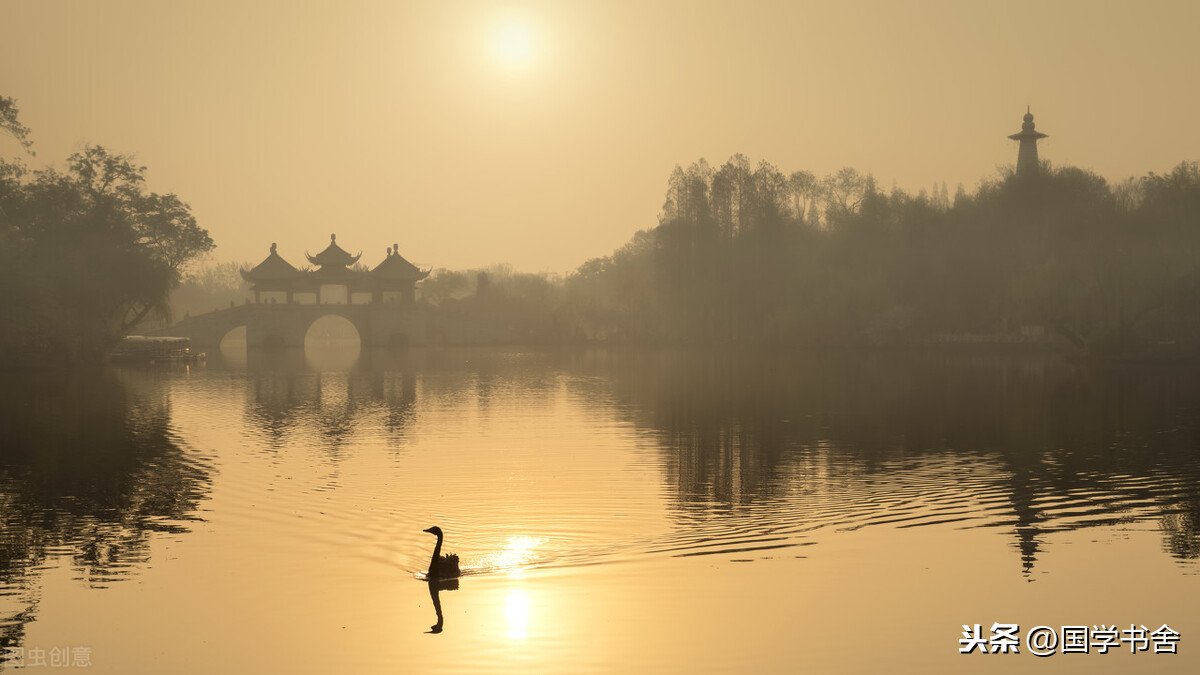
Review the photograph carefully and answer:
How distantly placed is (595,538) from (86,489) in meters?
10.0

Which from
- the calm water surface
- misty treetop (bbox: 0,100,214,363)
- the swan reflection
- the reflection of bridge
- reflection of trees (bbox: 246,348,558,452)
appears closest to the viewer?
the calm water surface

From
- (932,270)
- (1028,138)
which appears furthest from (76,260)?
(1028,138)

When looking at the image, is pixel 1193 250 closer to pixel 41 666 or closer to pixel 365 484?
pixel 365 484

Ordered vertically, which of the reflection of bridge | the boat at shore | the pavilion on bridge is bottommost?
the boat at shore

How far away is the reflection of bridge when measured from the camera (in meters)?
101

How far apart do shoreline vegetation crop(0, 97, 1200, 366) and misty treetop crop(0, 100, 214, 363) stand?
126mm

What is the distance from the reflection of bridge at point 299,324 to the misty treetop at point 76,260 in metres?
25.7

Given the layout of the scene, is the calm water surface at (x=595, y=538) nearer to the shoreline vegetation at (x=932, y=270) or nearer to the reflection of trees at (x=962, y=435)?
the reflection of trees at (x=962, y=435)

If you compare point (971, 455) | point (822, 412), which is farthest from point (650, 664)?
point (822, 412)

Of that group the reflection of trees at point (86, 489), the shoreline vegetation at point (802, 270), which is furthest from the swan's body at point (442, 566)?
the shoreline vegetation at point (802, 270)

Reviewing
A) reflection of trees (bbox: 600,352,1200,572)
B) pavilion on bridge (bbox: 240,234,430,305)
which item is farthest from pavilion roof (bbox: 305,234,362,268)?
reflection of trees (bbox: 600,352,1200,572)

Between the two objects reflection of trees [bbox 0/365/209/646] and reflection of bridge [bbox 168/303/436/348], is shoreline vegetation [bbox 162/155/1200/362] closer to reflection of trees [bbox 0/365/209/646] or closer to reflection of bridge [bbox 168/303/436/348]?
reflection of bridge [bbox 168/303/436/348]

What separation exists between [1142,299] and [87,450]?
53.0m

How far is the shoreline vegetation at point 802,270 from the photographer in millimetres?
60916
